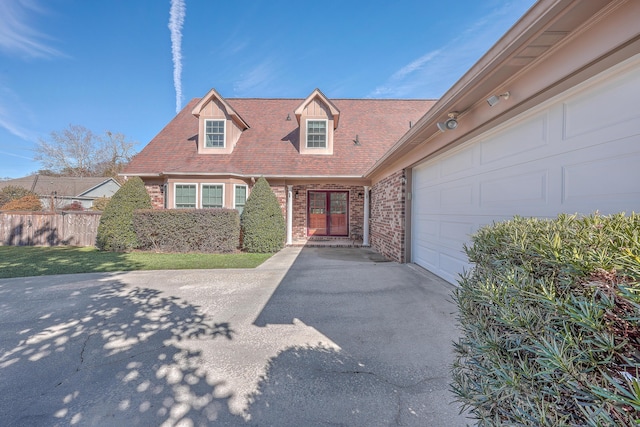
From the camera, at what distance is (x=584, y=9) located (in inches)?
76.6

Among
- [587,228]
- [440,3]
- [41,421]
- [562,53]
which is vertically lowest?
[41,421]

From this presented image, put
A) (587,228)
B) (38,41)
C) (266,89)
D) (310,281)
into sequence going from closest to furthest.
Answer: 1. (587,228)
2. (310,281)
3. (38,41)
4. (266,89)

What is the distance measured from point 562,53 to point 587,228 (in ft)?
6.76

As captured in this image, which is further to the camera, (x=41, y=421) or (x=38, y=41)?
(x=38, y=41)

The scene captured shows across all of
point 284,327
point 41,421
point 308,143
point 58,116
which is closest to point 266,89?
point 308,143

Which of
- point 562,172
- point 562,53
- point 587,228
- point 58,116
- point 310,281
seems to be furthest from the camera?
point 58,116

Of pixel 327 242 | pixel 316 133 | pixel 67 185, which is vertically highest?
pixel 316 133

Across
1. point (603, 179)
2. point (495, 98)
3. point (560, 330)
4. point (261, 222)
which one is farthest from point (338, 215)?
point (560, 330)

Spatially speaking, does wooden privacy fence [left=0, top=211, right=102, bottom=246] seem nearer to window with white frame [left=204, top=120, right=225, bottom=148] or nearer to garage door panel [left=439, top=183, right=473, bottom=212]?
window with white frame [left=204, top=120, right=225, bottom=148]

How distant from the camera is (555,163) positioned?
267cm

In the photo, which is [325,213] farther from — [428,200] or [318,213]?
[428,200]

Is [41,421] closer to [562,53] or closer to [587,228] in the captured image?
[587,228]

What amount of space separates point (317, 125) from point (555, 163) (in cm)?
979

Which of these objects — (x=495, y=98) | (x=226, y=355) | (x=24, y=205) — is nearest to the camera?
(x=226, y=355)
